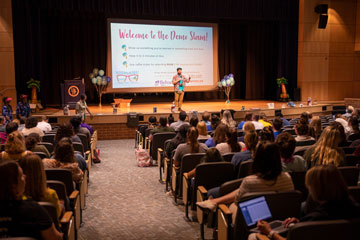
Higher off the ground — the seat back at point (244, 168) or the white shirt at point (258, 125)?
the white shirt at point (258, 125)

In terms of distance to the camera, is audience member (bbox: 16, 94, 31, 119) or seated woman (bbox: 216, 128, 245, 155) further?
audience member (bbox: 16, 94, 31, 119)

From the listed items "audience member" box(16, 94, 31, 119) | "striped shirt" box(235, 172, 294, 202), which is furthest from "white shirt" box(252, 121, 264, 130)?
"audience member" box(16, 94, 31, 119)

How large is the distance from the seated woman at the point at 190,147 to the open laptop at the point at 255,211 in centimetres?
202

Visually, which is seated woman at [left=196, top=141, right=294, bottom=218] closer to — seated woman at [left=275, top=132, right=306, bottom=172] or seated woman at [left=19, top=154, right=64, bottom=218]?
seated woman at [left=275, top=132, right=306, bottom=172]

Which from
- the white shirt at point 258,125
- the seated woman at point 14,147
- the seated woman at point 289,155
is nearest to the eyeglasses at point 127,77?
the white shirt at point 258,125

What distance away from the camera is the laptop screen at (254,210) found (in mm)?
2404

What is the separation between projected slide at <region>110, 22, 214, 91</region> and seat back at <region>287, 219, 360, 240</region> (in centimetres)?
1125

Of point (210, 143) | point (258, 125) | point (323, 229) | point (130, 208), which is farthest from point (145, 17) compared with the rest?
point (323, 229)

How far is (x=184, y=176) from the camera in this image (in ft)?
14.0

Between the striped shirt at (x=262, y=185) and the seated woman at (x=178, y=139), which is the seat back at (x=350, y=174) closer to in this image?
the striped shirt at (x=262, y=185)

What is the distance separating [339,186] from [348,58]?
47.5 feet

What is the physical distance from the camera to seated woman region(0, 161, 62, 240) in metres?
2.14

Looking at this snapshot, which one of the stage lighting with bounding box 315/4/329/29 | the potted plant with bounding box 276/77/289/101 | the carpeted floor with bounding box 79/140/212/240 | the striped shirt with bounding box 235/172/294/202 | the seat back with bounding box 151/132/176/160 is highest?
the stage lighting with bounding box 315/4/329/29

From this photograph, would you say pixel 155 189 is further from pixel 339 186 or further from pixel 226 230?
pixel 339 186
